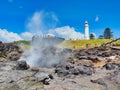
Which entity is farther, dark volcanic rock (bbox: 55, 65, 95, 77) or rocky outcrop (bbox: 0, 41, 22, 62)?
rocky outcrop (bbox: 0, 41, 22, 62)

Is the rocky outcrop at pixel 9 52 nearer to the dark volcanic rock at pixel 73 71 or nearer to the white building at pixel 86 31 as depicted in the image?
the dark volcanic rock at pixel 73 71

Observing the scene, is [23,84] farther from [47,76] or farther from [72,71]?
[72,71]

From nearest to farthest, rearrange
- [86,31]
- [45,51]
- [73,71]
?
[73,71], [45,51], [86,31]

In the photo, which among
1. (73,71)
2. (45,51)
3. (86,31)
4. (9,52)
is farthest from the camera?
(86,31)

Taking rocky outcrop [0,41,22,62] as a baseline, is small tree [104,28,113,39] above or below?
above

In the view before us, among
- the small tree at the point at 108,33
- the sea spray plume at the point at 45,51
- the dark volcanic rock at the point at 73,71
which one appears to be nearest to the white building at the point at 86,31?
the small tree at the point at 108,33

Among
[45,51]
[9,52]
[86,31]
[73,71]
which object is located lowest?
[73,71]

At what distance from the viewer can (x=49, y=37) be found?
60.9m

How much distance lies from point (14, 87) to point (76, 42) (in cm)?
9216

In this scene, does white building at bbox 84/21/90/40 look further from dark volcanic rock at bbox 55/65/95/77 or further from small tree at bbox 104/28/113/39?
dark volcanic rock at bbox 55/65/95/77

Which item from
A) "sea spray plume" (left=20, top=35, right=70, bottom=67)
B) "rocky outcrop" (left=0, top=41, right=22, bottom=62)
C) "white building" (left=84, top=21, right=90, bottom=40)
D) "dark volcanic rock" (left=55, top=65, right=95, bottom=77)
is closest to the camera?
"dark volcanic rock" (left=55, top=65, right=95, bottom=77)

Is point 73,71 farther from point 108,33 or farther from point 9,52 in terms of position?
point 108,33

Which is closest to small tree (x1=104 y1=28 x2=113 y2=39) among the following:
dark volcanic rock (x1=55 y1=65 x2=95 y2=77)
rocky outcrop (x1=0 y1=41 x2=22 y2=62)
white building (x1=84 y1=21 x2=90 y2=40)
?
white building (x1=84 y1=21 x2=90 y2=40)

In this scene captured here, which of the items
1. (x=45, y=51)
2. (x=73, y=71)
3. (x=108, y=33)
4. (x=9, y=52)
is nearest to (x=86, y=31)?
(x=108, y=33)
